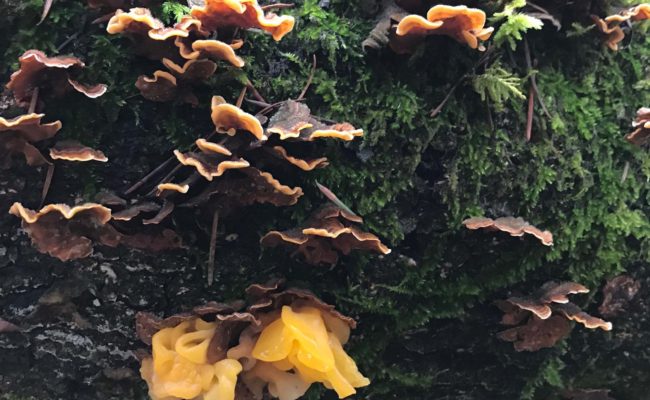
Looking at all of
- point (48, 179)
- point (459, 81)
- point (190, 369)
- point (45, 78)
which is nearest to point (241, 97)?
point (45, 78)

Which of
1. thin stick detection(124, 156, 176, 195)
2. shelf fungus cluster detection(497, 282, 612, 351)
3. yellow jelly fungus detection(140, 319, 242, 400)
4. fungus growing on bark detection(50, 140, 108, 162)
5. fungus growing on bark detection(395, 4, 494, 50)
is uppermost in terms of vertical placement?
fungus growing on bark detection(395, 4, 494, 50)

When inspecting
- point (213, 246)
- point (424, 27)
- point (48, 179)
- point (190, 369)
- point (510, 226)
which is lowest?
point (190, 369)

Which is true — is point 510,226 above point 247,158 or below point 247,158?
below

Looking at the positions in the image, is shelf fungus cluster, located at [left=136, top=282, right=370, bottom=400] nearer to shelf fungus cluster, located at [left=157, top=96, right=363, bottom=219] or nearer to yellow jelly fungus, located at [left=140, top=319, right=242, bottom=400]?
yellow jelly fungus, located at [left=140, top=319, right=242, bottom=400]

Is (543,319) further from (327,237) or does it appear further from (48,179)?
(48,179)

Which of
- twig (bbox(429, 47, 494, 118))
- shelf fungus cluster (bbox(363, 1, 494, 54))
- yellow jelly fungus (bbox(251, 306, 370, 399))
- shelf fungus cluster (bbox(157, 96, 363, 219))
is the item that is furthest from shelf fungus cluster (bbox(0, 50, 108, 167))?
twig (bbox(429, 47, 494, 118))

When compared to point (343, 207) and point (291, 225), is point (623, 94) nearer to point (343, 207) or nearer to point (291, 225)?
point (343, 207)

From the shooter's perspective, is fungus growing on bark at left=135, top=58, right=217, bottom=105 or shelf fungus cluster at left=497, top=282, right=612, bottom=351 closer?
fungus growing on bark at left=135, top=58, right=217, bottom=105
